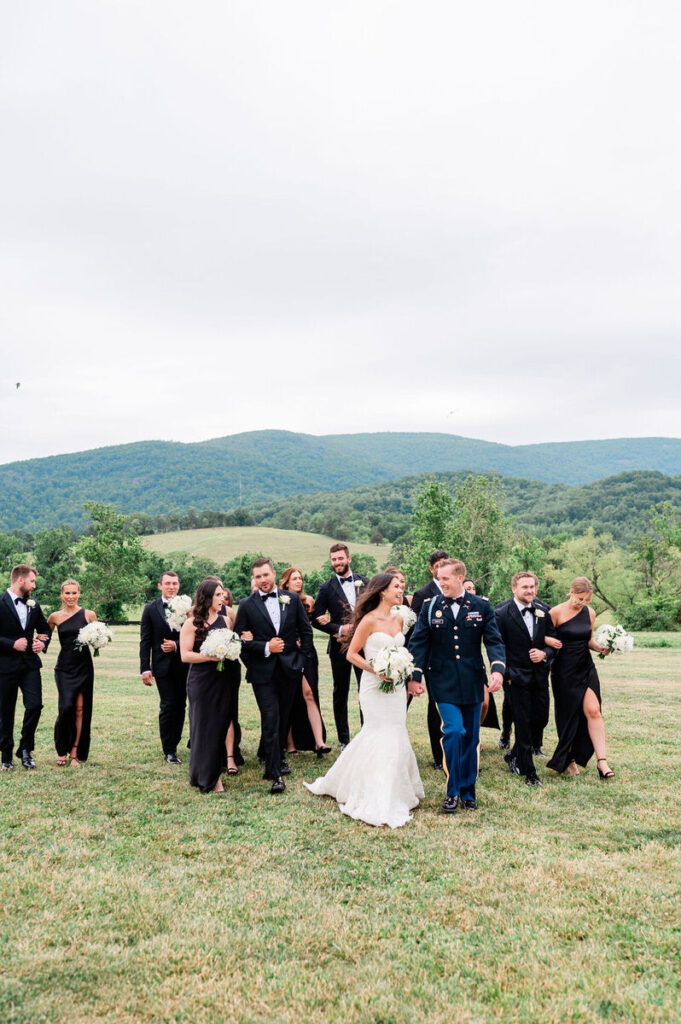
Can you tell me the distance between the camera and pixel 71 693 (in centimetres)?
856

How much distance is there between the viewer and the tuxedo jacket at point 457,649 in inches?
271

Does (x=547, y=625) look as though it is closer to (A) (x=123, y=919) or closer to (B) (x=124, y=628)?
A: (A) (x=123, y=919)

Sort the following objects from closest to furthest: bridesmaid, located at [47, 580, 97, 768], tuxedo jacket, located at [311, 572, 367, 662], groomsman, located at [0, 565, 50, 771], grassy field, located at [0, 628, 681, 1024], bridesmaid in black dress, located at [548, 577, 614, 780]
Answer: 1. grassy field, located at [0, 628, 681, 1024]
2. bridesmaid in black dress, located at [548, 577, 614, 780]
3. groomsman, located at [0, 565, 50, 771]
4. bridesmaid, located at [47, 580, 97, 768]
5. tuxedo jacket, located at [311, 572, 367, 662]

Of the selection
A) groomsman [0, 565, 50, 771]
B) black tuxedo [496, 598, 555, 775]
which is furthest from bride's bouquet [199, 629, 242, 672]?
black tuxedo [496, 598, 555, 775]

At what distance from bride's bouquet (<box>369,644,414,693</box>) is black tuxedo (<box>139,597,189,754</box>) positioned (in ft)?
10.8

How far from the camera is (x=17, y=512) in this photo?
146875 mm

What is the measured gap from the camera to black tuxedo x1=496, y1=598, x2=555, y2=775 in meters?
7.82

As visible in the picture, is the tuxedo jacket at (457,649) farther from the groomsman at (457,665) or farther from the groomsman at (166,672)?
the groomsman at (166,672)

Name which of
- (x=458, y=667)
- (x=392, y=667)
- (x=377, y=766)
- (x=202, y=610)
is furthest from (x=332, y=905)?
(x=202, y=610)

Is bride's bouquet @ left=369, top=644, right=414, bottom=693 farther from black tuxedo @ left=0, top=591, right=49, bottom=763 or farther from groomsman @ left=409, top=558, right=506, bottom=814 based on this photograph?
black tuxedo @ left=0, top=591, right=49, bottom=763

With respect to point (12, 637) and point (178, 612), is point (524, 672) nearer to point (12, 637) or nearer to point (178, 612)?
point (178, 612)

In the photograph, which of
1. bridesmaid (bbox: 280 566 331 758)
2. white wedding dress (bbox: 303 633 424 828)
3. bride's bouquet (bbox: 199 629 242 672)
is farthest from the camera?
bridesmaid (bbox: 280 566 331 758)

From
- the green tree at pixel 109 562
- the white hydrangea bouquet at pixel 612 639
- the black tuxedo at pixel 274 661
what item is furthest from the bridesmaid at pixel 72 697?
the green tree at pixel 109 562

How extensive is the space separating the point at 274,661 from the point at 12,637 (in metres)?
3.26
